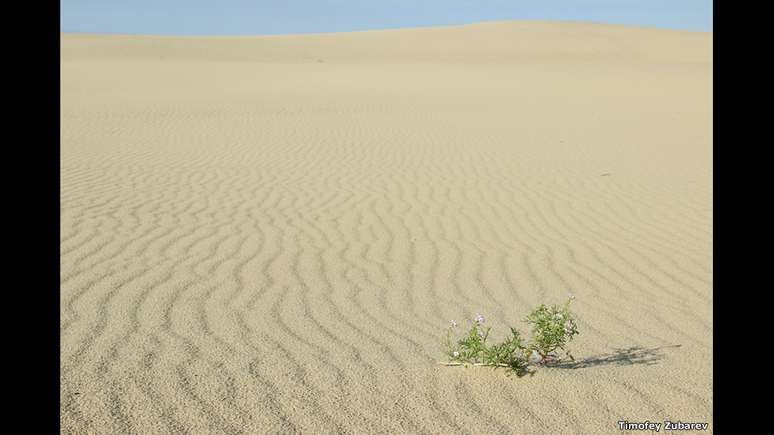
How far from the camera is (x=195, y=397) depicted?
2.82 m

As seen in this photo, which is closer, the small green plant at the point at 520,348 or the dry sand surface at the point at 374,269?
the dry sand surface at the point at 374,269

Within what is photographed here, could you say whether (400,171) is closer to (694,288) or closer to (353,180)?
(353,180)

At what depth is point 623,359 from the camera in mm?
3326

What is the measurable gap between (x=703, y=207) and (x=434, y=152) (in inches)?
203

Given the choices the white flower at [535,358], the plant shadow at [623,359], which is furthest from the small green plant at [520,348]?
the plant shadow at [623,359]

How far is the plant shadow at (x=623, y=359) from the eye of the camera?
321 centimetres

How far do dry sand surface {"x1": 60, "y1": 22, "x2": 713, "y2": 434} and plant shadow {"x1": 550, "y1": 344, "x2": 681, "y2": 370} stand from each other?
0.07ft

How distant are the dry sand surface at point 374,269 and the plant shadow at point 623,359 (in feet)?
0.07

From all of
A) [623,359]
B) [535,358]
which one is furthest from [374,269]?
[623,359]

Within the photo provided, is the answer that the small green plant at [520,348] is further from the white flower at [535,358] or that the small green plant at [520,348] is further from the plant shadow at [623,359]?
the plant shadow at [623,359]

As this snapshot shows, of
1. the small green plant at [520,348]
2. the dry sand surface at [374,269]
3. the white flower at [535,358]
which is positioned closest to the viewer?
the dry sand surface at [374,269]

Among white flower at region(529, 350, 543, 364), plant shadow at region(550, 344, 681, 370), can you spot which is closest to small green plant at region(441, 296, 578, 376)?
white flower at region(529, 350, 543, 364)

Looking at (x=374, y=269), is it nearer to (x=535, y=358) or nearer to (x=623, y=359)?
(x=535, y=358)
